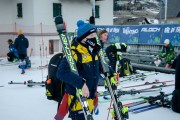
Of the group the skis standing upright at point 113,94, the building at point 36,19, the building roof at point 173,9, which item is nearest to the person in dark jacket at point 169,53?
the skis standing upright at point 113,94

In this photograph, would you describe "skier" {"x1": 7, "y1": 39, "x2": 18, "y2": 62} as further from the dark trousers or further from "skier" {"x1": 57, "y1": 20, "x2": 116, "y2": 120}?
"skier" {"x1": 57, "y1": 20, "x2": 116, "y2": 120}

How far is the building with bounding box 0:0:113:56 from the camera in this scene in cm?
2133

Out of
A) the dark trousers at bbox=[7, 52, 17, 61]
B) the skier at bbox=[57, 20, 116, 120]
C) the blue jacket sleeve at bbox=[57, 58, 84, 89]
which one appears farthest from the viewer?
the dark trousers at bbox=[7, 52, 17, 61]

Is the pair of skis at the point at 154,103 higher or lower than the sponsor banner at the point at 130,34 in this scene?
lower

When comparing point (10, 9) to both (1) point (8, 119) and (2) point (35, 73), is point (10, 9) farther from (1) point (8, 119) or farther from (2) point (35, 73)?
(1) point (8, 119)

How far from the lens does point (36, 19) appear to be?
2117cm

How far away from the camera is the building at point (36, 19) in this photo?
21.3 m

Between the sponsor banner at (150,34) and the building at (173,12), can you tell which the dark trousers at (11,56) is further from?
the building at (173,12)

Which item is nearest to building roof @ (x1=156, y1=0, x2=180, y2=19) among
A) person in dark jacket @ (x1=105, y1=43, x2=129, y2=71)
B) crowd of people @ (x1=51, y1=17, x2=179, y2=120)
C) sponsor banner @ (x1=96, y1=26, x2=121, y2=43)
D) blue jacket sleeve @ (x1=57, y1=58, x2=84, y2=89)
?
sponsor banner @ (x1=96, y1=26, x2=121, y2=43)

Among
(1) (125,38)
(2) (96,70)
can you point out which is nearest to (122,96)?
(2) (96,70)

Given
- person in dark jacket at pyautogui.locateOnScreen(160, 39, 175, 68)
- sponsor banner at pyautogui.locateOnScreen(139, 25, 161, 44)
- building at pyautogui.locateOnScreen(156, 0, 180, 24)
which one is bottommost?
person in dark jacket at pyautogui.locateOnScreen(160, 39, 175, 68)

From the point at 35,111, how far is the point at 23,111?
0.32m

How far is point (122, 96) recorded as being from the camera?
7.88 m

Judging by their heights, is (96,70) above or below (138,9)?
below
